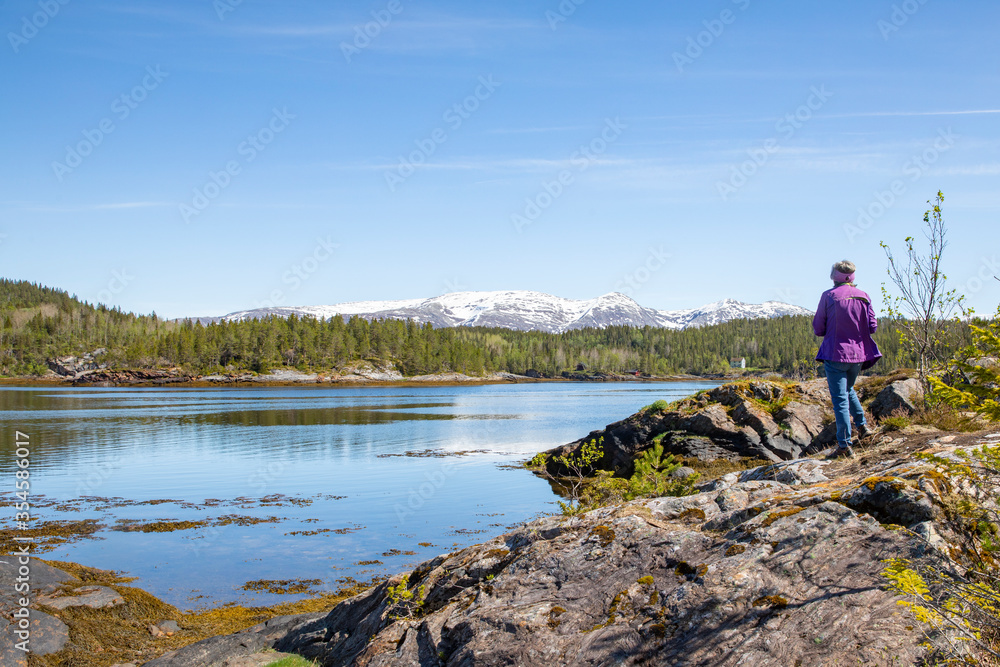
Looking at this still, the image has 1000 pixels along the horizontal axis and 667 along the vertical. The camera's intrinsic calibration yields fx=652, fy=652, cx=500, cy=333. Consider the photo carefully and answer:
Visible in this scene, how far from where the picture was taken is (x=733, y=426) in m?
23.9

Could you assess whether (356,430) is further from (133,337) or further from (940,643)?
(133,337)

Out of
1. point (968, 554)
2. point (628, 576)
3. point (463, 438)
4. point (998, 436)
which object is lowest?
point (463, 438)

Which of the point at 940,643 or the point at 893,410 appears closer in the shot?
the point at 940,643

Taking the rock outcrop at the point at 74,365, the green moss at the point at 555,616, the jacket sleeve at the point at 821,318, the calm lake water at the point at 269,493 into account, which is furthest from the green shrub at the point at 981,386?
the rock outcrop at the point at 74,365

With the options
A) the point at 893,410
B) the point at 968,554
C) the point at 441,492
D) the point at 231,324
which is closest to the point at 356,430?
the point at 441,492

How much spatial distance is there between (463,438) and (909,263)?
113 feet

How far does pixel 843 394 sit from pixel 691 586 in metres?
5.72

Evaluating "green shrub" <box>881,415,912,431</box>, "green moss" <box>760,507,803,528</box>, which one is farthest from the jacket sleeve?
"green moss" <box>760,507,803,528</box>

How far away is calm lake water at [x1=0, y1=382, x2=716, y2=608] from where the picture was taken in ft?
56.5

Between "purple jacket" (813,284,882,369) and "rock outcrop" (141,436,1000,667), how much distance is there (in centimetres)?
206

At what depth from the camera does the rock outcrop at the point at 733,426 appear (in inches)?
900

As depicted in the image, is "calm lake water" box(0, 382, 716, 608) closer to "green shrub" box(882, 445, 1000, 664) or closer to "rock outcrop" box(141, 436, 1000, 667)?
"rock outcrop" box(141, 436, 1000, 667)

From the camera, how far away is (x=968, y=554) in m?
5.08

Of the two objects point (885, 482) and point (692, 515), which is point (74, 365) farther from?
point (885, 482)
